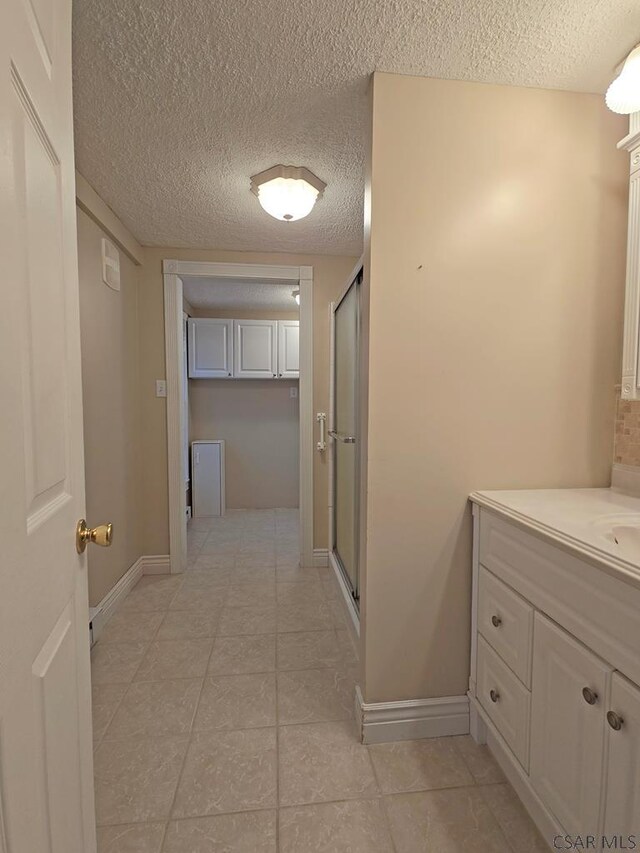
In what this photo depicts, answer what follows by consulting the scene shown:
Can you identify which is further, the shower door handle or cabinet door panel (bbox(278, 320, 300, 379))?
cabinet door panel (bbox(278, 320, 300, 379))

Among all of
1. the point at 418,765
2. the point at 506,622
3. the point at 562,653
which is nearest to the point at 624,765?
the point at 562,653

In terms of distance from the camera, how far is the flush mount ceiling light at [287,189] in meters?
1.66

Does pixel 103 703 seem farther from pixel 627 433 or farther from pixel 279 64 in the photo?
pixel 279 64

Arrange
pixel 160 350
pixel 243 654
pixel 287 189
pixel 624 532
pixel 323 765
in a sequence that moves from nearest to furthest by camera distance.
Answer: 1. pixel 624 532
2. pixel 323 765
3. pixel 287 189
4. pixel 243 654
5. pixel 160 350

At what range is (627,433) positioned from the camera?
4.34 feet

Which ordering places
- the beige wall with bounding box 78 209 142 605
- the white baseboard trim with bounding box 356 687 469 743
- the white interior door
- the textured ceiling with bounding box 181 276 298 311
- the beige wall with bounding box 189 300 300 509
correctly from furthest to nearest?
the beige wall with bounding box 189 300 300 509, the textured ceiling with bounding box 181 276 298 311, the beige wall with bounding box 78 209 142 605, the white baseboard trim with bounding box 356 687 469 743, the white interior door

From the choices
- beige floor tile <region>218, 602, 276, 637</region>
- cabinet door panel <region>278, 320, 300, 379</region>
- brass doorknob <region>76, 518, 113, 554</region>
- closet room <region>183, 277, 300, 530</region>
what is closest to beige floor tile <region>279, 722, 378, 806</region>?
beige floor tile <region>218, 602, 276, 637</region>

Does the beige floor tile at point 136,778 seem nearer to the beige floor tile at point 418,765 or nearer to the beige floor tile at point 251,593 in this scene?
the beige floor tile at point 418,765

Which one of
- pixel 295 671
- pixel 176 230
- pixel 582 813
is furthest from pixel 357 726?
pixel 176 230

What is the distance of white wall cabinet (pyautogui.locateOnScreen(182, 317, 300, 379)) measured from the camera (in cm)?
379

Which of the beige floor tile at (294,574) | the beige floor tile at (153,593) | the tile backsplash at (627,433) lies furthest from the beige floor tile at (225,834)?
the tile backsplash at (627,433)

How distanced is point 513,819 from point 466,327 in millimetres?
1457

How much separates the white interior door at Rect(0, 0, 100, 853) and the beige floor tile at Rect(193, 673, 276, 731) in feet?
2.21

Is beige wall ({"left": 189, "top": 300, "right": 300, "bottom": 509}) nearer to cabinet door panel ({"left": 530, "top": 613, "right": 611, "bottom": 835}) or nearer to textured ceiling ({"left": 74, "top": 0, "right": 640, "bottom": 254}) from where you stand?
textured ceiling ({"left": 74, "top": 0, "right": 640, "bottom": 254})
